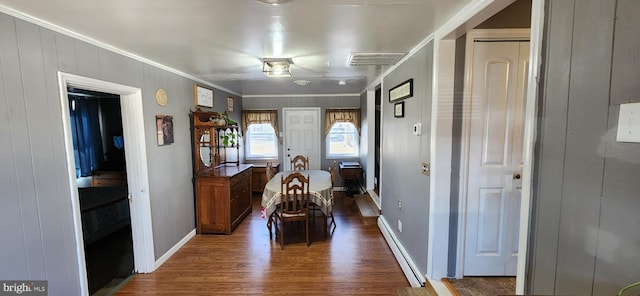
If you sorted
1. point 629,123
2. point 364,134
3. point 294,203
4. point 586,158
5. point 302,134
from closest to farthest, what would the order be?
point 629,123 < point 586,158 < point 294,203 < point 364,134 < point 302,134

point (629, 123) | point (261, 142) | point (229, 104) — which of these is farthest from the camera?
point (261, 142)

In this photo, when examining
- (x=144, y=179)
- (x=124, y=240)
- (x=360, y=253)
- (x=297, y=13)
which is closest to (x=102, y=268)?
(x=124, y=240)

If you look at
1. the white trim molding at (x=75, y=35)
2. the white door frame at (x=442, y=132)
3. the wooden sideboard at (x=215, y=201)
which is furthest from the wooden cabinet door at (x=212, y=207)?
the white door frame at (x=442, y=132)

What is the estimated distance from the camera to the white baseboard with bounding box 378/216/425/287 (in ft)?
7.25

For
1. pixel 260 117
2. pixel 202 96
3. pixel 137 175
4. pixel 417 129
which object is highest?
pixel 202 96

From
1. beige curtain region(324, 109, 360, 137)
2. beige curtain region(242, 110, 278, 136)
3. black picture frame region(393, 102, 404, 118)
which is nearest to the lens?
black picture frame region(393, 102, 404, 118)

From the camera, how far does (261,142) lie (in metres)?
5.67

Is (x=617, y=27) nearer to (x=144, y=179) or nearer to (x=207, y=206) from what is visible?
(x=144, y=179)

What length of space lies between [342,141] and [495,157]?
12.5 ft

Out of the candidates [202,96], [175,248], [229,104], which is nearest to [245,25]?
[202,96]

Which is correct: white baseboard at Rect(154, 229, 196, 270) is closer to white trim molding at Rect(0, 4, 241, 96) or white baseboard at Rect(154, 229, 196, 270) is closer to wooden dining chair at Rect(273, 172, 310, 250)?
wooden dining chair at Rect(273, 172, 310, 250)

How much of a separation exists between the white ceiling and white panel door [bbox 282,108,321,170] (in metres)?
2.86

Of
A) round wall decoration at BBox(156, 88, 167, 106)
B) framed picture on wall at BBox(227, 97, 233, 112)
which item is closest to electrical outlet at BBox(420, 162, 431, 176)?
round wall decoration at BBox(156, 88, 167, 106)

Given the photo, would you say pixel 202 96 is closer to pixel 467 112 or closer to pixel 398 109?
pixel 398 109
